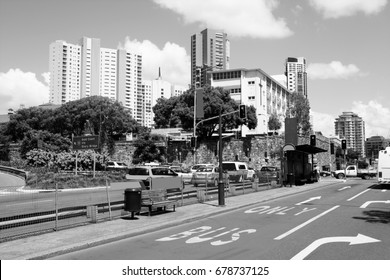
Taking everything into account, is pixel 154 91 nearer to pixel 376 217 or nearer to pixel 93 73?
pixel 93 73

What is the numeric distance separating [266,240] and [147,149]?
53013mm

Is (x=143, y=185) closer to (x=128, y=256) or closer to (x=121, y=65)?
(x=128, y=256)

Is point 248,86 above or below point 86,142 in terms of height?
above

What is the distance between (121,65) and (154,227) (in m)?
167

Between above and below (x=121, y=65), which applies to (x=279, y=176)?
below

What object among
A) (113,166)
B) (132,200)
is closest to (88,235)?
(132,200)

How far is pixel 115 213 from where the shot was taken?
45.8 feet

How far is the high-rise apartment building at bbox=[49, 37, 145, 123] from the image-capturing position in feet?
514

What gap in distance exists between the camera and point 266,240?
960cm

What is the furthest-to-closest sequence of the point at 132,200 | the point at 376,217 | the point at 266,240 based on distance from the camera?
the point at 376,217, the point at 132,200, the point at 266,240

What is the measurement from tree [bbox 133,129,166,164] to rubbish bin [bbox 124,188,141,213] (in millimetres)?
48373

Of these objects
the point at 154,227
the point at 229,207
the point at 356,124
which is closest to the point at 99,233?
the point at 154,227

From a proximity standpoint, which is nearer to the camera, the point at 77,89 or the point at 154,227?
the point at 154,227

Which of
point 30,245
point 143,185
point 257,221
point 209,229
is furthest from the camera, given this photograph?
point 143,185
